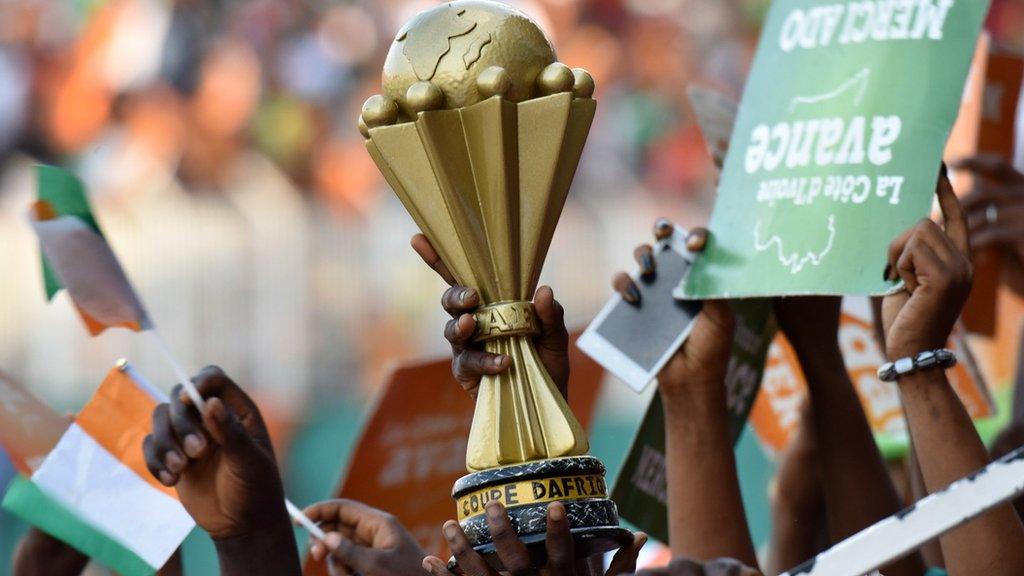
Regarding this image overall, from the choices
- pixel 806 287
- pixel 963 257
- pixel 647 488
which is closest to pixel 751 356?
pixel 647 488

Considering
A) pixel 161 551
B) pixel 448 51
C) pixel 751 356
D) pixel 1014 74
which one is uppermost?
pixel 1014 74

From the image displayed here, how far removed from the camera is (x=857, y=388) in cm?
301

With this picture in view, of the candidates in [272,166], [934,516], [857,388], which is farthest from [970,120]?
[272,166]

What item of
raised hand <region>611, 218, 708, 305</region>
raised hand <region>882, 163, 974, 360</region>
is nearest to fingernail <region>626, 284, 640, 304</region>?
raised hand <region>611, 218, 708, 305</region>

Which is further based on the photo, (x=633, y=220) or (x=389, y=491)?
(x=633, y=220)

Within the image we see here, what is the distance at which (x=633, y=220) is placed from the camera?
914cm

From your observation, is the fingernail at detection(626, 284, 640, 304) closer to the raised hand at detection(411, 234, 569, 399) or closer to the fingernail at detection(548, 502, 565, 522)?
the raised hand at detection(411, 234, 569, 399)

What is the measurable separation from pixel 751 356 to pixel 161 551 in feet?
3.03

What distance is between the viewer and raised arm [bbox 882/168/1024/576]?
74.9 inches

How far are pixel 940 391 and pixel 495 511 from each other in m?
0.65

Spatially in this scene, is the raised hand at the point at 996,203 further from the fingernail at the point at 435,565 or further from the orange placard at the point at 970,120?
the fingernail at the point at 435,565

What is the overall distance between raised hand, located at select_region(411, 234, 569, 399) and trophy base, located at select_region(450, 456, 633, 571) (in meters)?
0.12

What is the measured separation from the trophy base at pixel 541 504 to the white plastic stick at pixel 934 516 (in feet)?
1.09

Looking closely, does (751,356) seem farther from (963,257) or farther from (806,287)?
(963,257)
